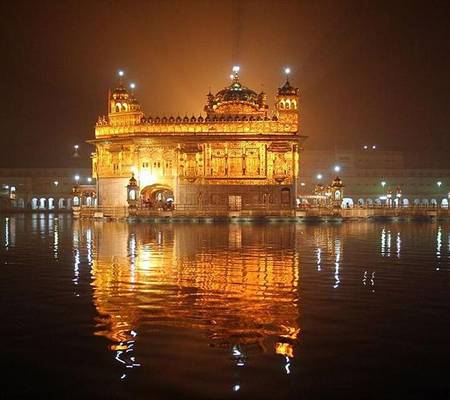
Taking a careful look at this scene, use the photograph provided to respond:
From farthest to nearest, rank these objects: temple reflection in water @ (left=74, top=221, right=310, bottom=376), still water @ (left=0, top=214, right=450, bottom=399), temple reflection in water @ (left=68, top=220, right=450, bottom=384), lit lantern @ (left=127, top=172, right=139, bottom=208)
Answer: lit lantern @ (left=127, top=172, right=139, bottom=208) → temple reflection in water @ (left=74, top=221, right=310, bottom=376) → temple reflection in water @ (left=68, top=220, right=450, bottom=384) → still water @ (left=0, top=214, right=450, bottom=399)

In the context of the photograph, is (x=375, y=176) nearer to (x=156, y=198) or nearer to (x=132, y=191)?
(x=156, y=198)

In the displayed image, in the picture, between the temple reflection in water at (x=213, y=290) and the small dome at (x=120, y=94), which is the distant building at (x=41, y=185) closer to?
the small dome at (x=120, y=94)

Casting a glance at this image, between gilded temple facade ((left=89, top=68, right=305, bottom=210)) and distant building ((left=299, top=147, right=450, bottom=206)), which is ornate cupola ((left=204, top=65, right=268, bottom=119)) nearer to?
gilded temple facade ((left=89, top=68, right=305, bottom=210))

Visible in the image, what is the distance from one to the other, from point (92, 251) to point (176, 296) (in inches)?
476

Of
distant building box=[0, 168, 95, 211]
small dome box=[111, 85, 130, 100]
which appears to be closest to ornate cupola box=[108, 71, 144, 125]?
small dome box=[111, 85, 130, 100]

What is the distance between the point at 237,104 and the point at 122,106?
473 inches

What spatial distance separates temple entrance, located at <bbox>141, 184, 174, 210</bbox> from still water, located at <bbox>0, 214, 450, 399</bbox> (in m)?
44.4

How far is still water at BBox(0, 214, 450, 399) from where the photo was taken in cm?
808

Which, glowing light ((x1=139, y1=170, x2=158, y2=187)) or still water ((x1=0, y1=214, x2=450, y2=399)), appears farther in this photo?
glowing light ((x1=139, y1=170, x2=158, y2=187))

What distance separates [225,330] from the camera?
10.8 metres

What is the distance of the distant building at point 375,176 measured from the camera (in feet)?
366

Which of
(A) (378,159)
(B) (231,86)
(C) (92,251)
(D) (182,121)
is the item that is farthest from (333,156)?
(C) (92,251)

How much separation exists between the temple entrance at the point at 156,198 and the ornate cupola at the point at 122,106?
729 cm

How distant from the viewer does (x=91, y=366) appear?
8.76 meters
